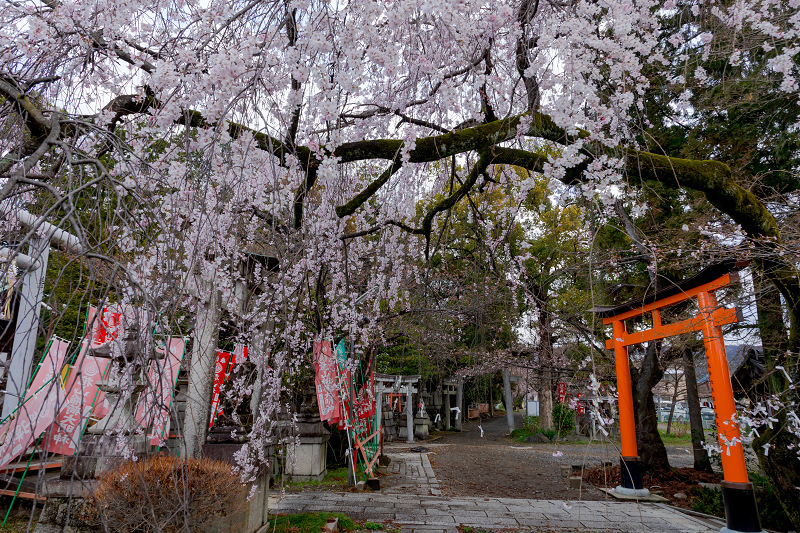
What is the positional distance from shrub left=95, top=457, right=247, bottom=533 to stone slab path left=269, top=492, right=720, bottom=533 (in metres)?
2.04

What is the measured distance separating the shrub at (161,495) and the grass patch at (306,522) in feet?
5.21

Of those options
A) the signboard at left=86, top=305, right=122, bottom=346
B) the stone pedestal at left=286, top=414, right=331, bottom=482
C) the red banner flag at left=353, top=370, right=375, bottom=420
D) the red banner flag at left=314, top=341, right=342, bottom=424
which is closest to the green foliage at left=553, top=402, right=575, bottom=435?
the red banner flag at left=353, top=370, right=375, bottom=420

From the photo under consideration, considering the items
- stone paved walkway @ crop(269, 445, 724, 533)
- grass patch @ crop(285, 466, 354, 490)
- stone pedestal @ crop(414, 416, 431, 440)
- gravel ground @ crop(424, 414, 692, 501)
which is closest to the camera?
stone paved walkway @ crop(269, 445, 724, 533)

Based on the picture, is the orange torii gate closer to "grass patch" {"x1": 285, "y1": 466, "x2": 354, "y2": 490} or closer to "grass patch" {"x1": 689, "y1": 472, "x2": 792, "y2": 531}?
"grass patch" {"x1": 689, "y1": 472, "x2": 792, "y2": 531}

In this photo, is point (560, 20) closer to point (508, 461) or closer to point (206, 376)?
point (206, 376)

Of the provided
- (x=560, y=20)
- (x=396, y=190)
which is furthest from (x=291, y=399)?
(x=560, y=20)

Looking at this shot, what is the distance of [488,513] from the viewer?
6281 mm

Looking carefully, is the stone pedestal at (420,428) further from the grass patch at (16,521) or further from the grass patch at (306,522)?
the grass patch at (16,521)

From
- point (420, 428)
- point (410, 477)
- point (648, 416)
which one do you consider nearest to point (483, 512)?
point (410, 477)

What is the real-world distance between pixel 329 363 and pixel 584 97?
→ 16.3 ft

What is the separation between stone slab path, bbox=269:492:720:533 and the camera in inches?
221

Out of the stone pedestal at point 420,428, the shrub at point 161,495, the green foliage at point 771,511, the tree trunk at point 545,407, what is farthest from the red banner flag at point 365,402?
the tree trunk at point 545,407

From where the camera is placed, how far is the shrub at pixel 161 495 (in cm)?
292

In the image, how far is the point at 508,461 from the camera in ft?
40.5
